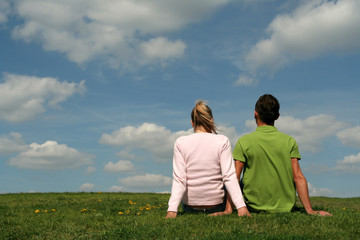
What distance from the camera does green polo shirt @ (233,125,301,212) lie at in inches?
289

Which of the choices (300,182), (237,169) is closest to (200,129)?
(237,169)

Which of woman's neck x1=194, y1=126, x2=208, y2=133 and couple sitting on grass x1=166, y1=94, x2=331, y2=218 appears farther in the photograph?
woman's neck x1=194, y1=126, x2=208, y2=133

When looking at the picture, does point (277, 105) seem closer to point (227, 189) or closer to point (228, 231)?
point (227, 189)

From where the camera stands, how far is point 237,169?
7.36 metres

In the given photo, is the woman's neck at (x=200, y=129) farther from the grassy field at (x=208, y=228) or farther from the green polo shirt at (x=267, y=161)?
the grassy field at (x=208, y=228)

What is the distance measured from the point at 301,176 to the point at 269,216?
116cm

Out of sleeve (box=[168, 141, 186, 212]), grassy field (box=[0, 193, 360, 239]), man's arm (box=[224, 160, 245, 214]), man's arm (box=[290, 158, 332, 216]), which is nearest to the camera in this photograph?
grassy field (box=[0, 193, 360, 239])

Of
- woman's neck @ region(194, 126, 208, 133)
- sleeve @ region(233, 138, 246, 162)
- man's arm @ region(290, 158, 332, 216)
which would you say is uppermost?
woman's neck @ region(194, 126, 208, 133)

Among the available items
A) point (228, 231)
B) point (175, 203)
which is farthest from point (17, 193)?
point (228, 231)

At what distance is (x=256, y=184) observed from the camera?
24.4 ft

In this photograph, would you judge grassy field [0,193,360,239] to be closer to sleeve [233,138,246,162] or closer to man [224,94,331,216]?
man [224,94,331,216]

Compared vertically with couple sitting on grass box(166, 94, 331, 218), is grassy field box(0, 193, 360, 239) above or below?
below

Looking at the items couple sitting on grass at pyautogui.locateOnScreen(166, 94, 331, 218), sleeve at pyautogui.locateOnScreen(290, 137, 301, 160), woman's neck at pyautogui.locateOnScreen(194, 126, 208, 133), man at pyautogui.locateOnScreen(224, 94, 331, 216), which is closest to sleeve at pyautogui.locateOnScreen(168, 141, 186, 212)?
couple sitting on grass at pyautogui.locateOnScreen(166, 94, 331, 218)

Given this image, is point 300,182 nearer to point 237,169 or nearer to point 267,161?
point 267,161
